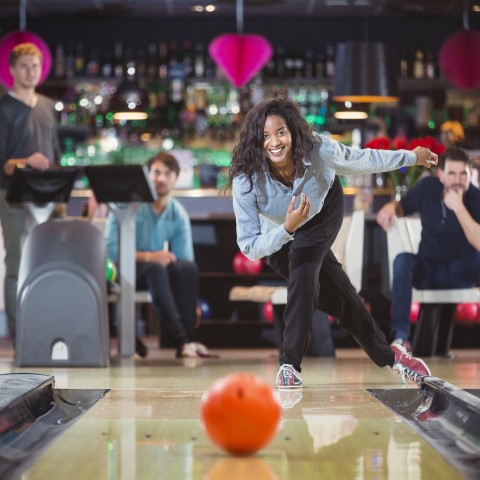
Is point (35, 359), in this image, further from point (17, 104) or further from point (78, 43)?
point (78, 43)

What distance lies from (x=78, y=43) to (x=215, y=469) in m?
9.80

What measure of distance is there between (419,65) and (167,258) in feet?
19.9

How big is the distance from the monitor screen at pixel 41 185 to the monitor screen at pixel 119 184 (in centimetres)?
14

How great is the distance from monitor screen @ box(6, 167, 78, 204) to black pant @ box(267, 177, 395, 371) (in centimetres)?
190

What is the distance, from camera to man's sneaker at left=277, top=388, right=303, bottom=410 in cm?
334

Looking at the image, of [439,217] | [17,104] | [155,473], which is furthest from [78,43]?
[155,473]

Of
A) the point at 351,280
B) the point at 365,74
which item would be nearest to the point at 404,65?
the point at 365,74

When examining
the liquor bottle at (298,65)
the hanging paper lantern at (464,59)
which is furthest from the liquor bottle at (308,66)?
the hanging paper lantern at (464,59)

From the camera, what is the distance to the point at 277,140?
3783 mm

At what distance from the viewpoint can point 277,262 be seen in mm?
4109

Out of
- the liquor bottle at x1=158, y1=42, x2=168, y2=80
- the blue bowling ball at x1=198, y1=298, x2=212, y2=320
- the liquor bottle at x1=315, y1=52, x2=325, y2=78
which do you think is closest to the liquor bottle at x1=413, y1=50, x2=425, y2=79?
the liquor bottle at x1=315, y1=52, x2=325, y2=78

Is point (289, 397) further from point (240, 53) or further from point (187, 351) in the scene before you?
point (240, 53)

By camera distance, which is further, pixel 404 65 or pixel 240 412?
pixel 404 65

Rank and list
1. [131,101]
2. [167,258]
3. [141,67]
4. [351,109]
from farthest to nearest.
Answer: [141,67], [131,101], [351,109], [167,258]
